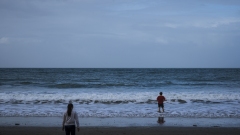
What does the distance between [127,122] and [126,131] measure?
6.67ft

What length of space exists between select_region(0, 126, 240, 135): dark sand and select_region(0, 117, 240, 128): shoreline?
2.37 ft

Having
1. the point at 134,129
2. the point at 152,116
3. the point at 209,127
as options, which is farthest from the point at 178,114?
the point at 134,129

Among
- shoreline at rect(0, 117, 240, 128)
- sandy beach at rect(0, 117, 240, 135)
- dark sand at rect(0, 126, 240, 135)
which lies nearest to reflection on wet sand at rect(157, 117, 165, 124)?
shoreline at rect(0, 117, 240, 128)

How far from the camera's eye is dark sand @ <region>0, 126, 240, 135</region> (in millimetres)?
10711

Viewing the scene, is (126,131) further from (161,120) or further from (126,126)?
(161,120)

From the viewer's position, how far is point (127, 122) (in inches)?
514

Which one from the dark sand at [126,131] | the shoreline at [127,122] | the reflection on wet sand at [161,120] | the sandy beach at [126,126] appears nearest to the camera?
the dark sand at [126,131]

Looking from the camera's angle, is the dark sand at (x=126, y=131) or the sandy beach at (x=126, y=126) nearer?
the dark sand at (x=126, y=131)

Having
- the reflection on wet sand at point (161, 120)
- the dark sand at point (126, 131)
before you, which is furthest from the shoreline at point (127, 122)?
the dark sand at point (126, 131)

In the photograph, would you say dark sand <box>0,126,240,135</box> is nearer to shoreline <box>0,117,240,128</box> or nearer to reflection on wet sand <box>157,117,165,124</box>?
shoreline <box>0,117,240,128</box>

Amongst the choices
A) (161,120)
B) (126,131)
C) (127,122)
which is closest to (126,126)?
(127,122)

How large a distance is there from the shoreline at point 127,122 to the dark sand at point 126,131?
723mm

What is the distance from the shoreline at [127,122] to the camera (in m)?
12.3

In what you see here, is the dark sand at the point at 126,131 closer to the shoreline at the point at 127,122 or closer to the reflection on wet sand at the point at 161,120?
the shoreline at the point at 127,122
